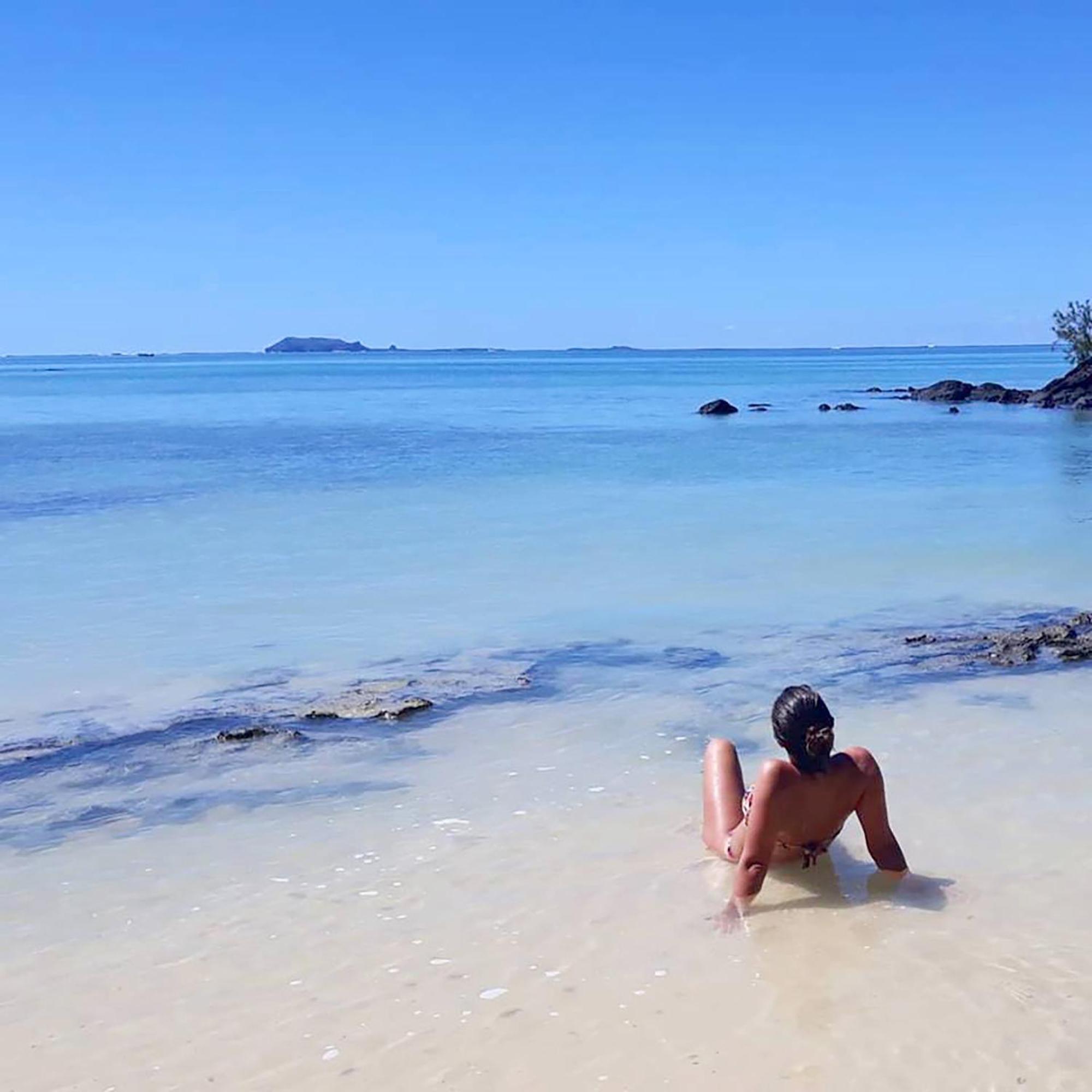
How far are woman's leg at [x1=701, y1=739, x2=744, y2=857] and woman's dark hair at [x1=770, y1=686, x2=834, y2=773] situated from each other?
2.19 feet

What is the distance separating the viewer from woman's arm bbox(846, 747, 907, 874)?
247 inches

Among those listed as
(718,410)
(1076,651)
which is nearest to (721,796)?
(1076,651)

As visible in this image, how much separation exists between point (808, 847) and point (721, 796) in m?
0.52

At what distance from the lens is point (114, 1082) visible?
15.7 ft

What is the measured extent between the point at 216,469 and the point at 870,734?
83.6 ft

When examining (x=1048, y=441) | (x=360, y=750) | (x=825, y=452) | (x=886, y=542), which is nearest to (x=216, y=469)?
(x=825, y=452)

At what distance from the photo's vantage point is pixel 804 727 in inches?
235

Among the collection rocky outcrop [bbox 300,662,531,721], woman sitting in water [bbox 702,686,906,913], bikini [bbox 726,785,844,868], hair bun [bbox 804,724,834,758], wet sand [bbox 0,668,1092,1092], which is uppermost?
hair bun [bbox 804,724,834,758]

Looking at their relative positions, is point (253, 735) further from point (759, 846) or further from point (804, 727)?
point (804, 727)

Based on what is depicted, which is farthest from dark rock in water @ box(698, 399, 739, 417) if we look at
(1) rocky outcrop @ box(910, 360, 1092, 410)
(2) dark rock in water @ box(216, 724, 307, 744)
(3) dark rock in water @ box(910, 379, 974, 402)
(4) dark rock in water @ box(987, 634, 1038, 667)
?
(2) dark rock in water @ box(216, 724, 307, 744)

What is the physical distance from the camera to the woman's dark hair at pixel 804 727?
Result: 5.95 meters

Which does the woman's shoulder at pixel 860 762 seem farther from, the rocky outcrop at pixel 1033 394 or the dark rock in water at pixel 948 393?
the dark rock in water at pixel 948 393

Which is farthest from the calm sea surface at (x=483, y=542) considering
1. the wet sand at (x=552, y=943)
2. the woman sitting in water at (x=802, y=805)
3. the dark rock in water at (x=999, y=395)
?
the dark rock in water at (x=999, y=395)

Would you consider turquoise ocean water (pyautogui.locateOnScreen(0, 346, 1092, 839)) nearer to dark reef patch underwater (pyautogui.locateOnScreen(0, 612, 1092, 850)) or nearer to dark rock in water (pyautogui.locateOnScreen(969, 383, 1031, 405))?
dark reef patch underwater (pyautogui.locateOnScreen(0, 612, 1092, 850))
